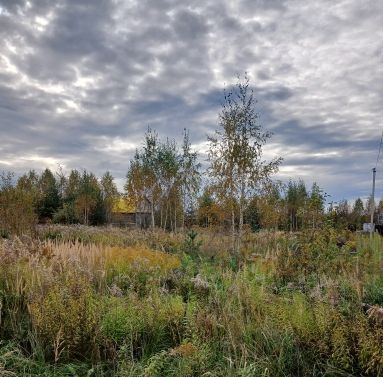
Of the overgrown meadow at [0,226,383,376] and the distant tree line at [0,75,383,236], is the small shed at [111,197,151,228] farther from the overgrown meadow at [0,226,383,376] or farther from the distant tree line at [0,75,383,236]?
the overgrown meadow at [0,226,383,376]

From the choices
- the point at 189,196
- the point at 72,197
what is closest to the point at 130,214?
the point at 72,197

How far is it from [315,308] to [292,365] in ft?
2.01

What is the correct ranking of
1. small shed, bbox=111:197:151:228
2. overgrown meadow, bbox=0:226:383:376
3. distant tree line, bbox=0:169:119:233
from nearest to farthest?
overgrown meadow, bbox=0:226:383:376
small shed, bbox=111:197:151:228
distant tree line, bbox=0:169:119:233

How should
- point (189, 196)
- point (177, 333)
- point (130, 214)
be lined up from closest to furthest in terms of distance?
point (177, 333) → point (189, 196) → point (130, 214)

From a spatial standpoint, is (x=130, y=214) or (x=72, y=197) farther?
(x=130, y=214)

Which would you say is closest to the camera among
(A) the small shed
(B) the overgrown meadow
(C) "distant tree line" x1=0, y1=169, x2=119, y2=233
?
(B) the overgrown meadow

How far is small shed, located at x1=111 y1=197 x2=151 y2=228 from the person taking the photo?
88.4 feet

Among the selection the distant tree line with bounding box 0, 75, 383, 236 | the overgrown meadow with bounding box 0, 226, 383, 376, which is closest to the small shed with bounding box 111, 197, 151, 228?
the distant tree line with bounding box 0, 75, 383, 236

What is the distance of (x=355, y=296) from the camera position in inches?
190

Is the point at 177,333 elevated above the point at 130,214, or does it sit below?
below

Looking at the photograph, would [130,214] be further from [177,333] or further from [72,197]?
[177,333]

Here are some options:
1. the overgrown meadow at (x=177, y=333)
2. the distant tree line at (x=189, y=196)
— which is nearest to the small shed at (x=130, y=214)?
the distant tree line at (x=189, y=196)

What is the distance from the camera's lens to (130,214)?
54.7 meters

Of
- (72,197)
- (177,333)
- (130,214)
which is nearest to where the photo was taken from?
(177,333)
